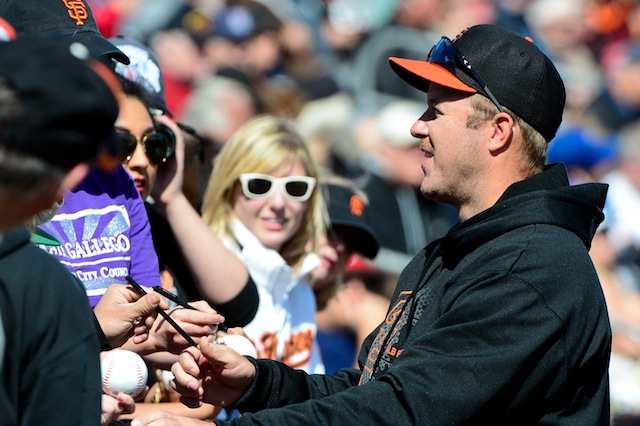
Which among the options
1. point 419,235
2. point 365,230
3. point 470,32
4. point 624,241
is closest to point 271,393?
point 470,32

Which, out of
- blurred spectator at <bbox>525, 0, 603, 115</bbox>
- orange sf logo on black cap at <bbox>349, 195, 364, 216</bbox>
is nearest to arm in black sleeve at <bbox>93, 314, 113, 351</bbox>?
orange sf logo on black cap at <bbox>349, 195, 364, 216</bbox>

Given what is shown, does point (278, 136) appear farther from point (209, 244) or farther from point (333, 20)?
point (333, 20)

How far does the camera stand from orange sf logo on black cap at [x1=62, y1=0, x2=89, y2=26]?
3268 mm

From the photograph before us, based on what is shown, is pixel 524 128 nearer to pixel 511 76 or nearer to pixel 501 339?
pixel 511 76

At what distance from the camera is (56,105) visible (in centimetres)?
191

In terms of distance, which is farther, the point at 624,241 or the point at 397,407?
the point at 624,241

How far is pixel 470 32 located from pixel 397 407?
3.99 ft

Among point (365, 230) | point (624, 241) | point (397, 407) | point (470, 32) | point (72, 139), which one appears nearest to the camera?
point (72, 139)

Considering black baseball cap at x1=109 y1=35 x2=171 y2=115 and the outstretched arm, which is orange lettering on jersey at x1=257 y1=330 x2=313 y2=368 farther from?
black baseball cap at x1=109 y1=35 x2=171 y2=115

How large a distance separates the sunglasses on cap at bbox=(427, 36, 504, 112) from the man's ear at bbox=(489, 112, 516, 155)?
28 millimetres

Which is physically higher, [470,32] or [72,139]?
[470,32]

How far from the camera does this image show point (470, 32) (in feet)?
11.0

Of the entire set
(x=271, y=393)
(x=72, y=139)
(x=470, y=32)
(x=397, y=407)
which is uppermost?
(x=470, y=32)

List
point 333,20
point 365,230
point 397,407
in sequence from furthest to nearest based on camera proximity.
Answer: point 333,20 → point 365,230 → point 397,407
